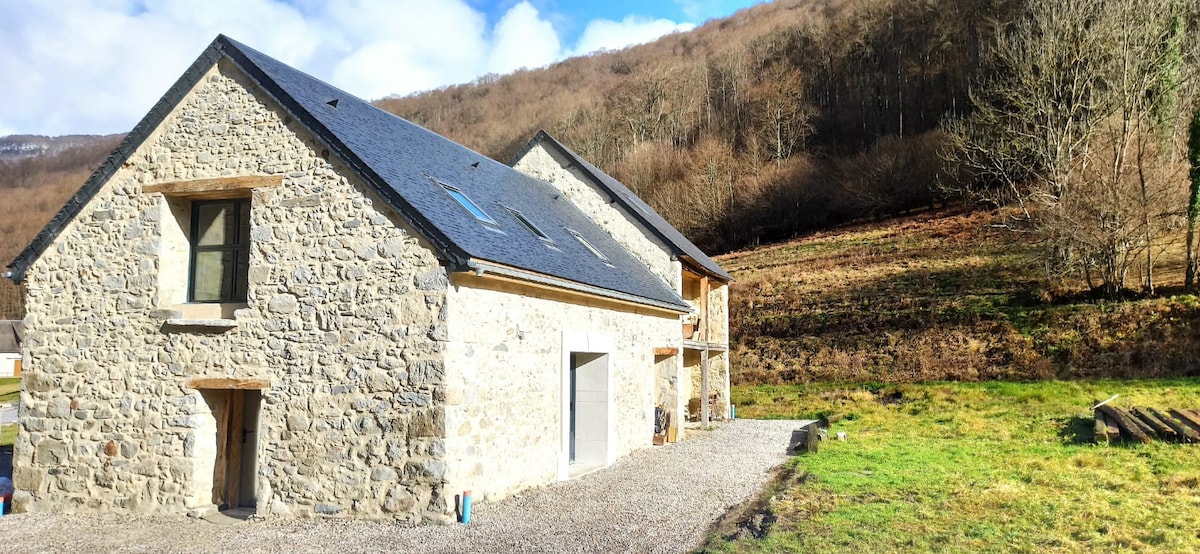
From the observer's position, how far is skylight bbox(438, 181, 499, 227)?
10062 millimetres

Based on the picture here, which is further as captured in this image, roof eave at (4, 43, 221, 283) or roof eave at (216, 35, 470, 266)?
roof eave at (4, 43, 221, 283)

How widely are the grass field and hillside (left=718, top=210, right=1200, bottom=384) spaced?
281cm

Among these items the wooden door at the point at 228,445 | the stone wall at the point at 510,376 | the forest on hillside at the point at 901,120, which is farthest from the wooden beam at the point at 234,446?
the forest on hillside at the point at 901,120

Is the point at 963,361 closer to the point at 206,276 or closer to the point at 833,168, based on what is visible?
the point at 206,276

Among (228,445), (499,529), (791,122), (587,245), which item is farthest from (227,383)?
(791,122)

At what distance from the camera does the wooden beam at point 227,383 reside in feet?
28.4

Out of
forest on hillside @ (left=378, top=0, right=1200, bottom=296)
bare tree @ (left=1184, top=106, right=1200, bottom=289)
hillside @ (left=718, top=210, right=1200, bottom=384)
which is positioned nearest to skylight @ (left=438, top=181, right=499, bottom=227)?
hillside @ (left=718, top=210, right=1200, bottom=384)

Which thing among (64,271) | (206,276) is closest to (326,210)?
(206,276)

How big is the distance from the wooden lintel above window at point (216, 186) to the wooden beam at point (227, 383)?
2.26 m

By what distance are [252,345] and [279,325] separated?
422 mm

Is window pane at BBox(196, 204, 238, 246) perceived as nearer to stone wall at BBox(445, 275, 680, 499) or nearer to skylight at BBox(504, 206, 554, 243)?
stone wall at BBox(445, 275, 680, 499)

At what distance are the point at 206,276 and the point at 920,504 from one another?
8.97 meters

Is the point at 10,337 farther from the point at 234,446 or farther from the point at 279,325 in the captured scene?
the point at 279,325

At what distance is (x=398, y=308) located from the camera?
8.26m
